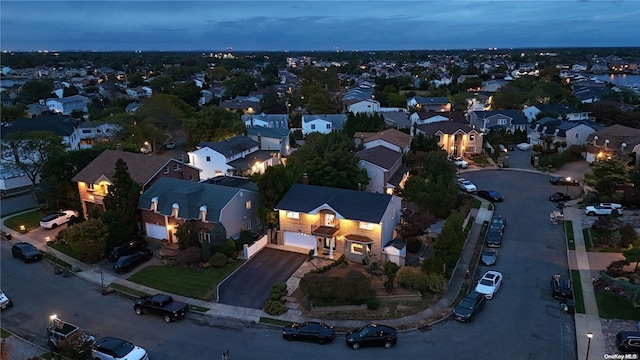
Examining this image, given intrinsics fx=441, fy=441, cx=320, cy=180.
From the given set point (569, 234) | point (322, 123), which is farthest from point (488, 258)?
point (322, 123)

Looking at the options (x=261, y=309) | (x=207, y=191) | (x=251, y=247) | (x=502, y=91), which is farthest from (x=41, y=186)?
(x=502, y=91)

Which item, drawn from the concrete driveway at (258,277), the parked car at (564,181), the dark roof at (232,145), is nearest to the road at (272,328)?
the concrete driveway at (258,277)

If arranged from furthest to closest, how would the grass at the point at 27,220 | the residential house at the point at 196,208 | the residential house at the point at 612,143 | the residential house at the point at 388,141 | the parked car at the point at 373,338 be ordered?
1. the residential house at the point at 612,143
2. the residential house at the point at 388,141
3. the grass at the point at 27,220
4. the residential house at the point at 196,208
5. the parked car at the point at 373,338

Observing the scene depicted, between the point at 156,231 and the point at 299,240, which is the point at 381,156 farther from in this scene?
the point at 156,231

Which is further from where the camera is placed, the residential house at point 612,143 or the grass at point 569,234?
the residential house at point 612,143

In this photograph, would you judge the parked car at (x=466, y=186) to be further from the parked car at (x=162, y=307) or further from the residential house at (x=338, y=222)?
the parked car at (x=162, y=307)

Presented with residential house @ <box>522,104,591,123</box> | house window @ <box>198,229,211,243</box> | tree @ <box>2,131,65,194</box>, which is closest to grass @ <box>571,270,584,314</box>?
house window @ <box>198,229,211,243</box>

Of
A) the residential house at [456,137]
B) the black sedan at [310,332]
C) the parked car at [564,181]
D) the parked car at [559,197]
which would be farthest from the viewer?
the residential house at [456,137]
